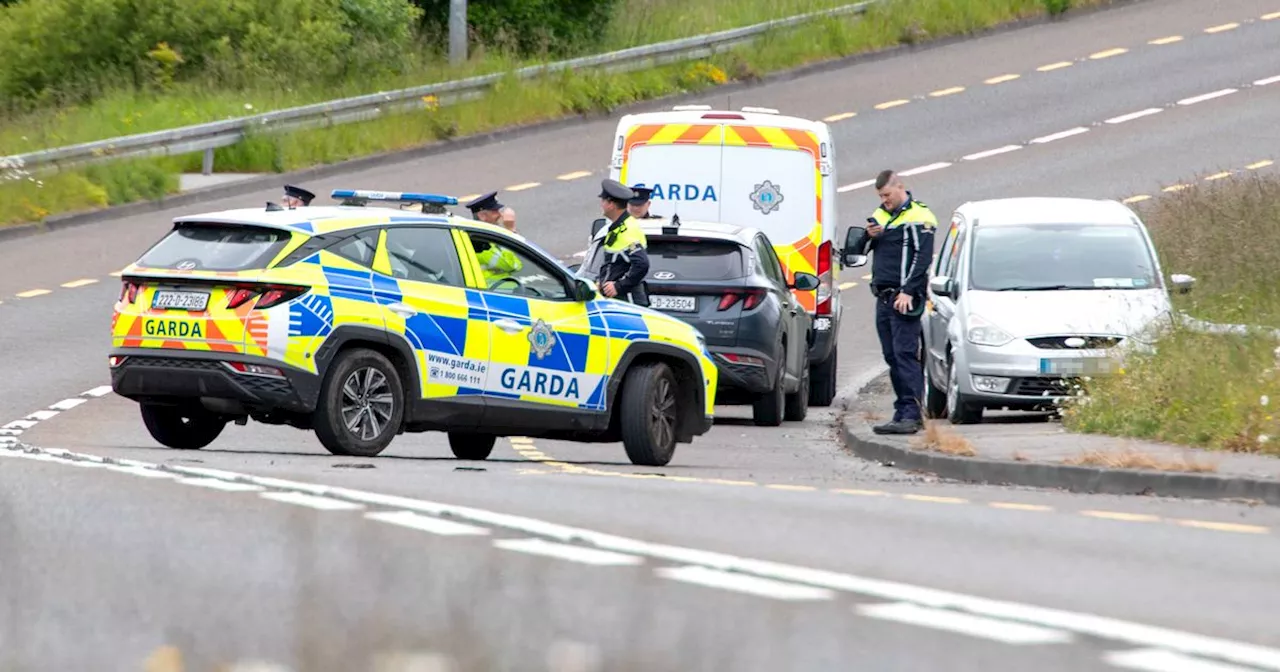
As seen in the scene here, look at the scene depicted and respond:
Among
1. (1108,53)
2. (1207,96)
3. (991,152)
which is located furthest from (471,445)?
(1108,53)

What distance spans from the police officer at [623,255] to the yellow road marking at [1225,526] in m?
7.09

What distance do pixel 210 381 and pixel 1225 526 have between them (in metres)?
5.67

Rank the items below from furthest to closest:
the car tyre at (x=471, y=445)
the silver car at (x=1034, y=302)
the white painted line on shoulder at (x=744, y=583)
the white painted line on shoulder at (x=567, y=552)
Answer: the silver car at (x=1034, y=302) < the car tyre at (x=471, y=445) < the white painted line on shoulder at (x=567, y=552) < the white painted line on shoulder at (x=744, y=583)

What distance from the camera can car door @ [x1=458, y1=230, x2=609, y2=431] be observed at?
14.7 m

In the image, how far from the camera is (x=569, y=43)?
128 ft

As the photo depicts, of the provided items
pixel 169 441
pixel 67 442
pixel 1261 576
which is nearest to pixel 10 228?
pixel 67 442

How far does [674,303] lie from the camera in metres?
18.8

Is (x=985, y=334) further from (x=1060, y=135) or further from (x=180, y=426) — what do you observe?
(x=1060, y=135)

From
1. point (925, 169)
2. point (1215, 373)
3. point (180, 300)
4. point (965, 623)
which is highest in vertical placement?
point (925, 169)

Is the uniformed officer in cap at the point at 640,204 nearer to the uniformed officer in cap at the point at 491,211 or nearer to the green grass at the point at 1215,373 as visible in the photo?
the uniformed officer in cap at the point at 491,211

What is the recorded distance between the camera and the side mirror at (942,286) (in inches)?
753

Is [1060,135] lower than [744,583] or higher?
higher

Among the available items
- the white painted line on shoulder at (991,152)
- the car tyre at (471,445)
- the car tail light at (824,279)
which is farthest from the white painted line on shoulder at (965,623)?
the white painted line on shoulder at (991,152)

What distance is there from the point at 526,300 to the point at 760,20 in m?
25.8
